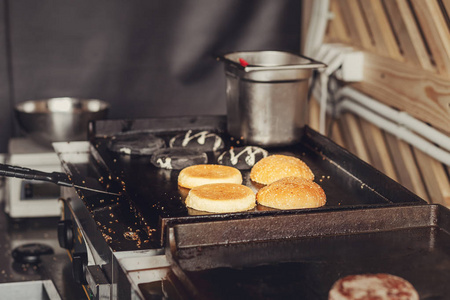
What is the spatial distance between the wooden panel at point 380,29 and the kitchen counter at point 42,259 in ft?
5.21

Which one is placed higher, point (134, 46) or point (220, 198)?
point (134, 46)

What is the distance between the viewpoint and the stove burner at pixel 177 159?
2145 millimetres

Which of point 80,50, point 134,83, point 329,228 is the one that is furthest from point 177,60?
point 329,228

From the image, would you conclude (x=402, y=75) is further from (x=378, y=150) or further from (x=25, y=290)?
(x=25, y=290)

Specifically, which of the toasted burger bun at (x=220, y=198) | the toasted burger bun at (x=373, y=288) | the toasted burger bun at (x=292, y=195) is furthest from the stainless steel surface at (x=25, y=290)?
the toasted burger bun at (x=373, y=288)

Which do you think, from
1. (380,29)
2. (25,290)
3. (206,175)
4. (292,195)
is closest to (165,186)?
(206,175)

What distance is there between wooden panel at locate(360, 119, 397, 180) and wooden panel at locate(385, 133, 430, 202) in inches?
3.2

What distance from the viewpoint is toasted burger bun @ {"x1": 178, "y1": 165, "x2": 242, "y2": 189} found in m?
1.92

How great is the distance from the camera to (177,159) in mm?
2148

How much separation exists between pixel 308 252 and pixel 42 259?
1380 millimetres

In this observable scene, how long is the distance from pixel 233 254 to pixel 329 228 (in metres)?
0.27

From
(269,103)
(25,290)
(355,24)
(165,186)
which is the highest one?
(355,24)

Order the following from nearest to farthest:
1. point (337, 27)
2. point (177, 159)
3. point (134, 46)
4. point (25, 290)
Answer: point (177, 159) → point (25, 290) → point (337, 27) → point (134, 46)

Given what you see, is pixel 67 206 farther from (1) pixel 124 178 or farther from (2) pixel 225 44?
(2) pixel 225 44
